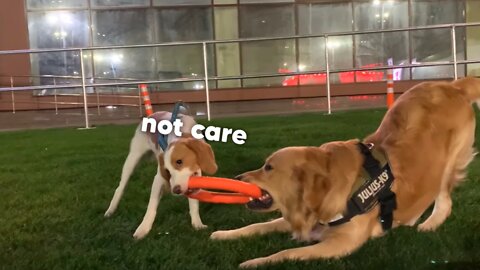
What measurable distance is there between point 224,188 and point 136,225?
95 cm

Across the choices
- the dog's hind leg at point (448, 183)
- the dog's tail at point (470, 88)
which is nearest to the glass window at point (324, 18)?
the dog's tail at point (470, 88)

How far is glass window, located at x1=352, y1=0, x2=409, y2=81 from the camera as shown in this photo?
1669 cm

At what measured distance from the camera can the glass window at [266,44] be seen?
651 inches

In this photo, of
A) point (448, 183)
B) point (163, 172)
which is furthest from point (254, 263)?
point (448, 183)

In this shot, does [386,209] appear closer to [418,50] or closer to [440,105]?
[440,105]

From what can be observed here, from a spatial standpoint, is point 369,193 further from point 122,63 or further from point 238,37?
point 238,37

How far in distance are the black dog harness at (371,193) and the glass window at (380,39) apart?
13.8 meters

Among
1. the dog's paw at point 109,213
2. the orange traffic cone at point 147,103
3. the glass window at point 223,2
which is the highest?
the glass window at point 223,2

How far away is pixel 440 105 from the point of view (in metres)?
3.50

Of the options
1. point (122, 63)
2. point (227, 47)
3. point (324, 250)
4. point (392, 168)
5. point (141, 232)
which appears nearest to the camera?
point (324, 250)

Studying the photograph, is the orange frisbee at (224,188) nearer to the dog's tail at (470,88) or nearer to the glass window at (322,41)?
the dog's tail at (470,88)

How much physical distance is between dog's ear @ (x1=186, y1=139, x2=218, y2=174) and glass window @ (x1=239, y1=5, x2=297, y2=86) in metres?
13.1

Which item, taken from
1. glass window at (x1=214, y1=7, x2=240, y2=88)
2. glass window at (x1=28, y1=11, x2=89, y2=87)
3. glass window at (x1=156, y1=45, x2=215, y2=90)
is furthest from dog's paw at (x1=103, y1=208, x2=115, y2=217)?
glass window at (x1=28, y1=11, x2=89, y2=87)

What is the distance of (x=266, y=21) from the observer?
16.9 m
